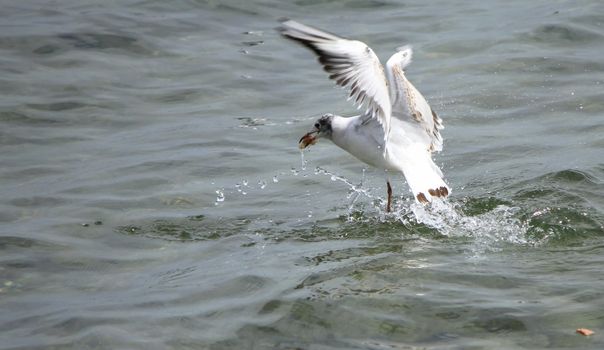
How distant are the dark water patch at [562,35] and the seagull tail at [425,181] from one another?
5.85 metres

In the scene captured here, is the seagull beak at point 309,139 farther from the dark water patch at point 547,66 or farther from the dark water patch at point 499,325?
the dark water patch at point 547,66

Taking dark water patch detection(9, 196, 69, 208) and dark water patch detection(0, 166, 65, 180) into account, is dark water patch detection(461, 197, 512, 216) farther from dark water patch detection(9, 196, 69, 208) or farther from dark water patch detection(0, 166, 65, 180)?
dark water patch detection(0, 166, 65, 180)

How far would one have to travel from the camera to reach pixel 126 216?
8.14m

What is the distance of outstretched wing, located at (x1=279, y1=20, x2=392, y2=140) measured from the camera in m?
6.96

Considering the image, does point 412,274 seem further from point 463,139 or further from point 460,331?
point 463,139

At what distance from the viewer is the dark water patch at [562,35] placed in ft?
43.4

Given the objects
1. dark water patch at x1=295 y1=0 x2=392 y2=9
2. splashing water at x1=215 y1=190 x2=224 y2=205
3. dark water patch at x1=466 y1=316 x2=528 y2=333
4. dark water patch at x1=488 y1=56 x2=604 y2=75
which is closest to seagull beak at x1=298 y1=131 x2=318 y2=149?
splashing water at x1=215 y1=190 x2=224 y2=205

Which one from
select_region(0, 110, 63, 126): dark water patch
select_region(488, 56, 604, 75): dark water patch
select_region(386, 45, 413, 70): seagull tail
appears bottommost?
select_region(0, 110, 63, 126): dark water patch

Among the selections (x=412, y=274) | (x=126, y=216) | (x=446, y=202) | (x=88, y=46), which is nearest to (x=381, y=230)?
(x=446, y=202)

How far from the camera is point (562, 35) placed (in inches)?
528

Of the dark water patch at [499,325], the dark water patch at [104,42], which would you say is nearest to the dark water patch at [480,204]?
the dark water patch at [499,325]

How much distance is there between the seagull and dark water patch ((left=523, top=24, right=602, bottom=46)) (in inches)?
210

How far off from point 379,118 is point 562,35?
22.5ft

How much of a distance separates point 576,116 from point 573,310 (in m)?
5.11
